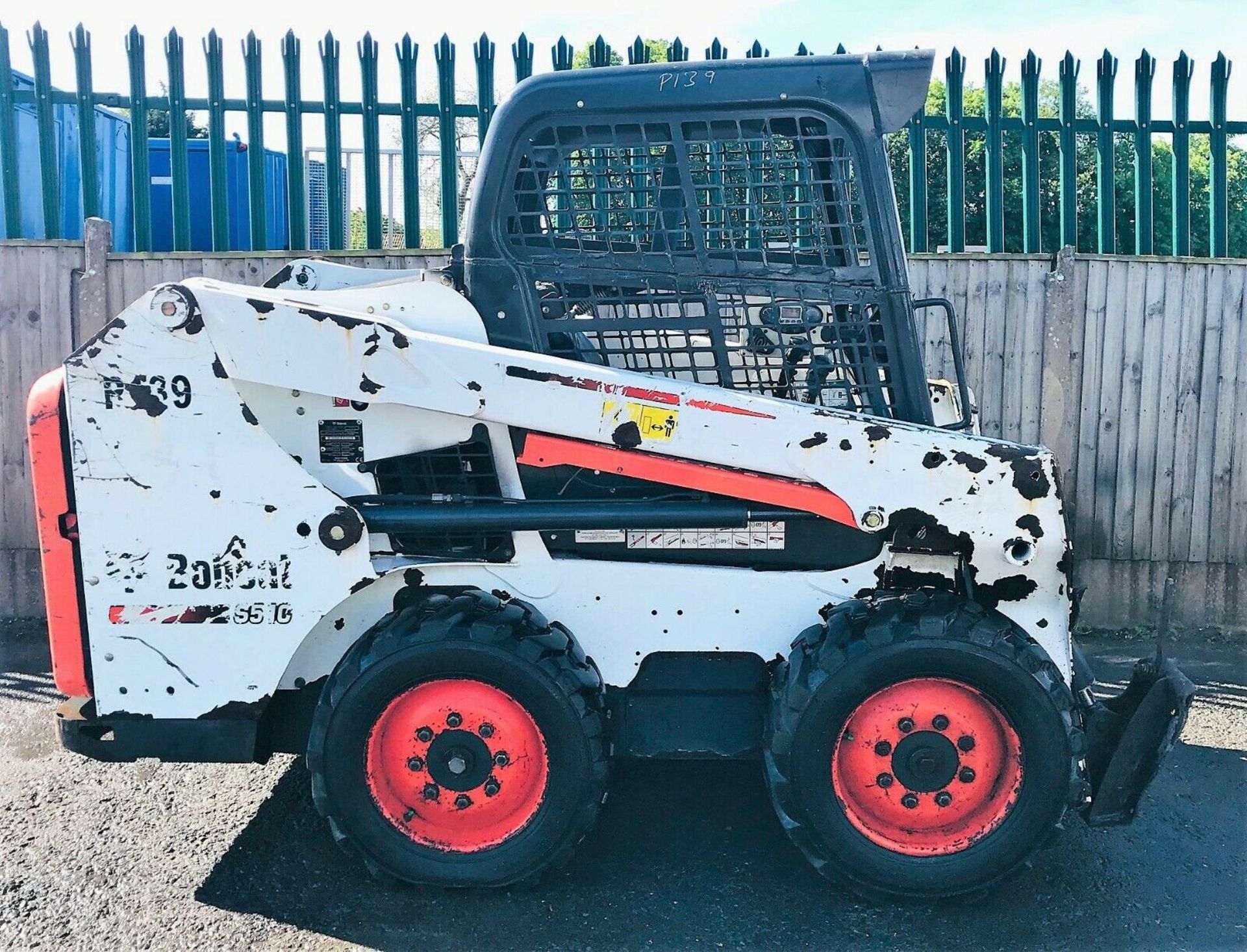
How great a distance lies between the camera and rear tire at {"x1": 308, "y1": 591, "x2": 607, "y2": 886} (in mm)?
3496

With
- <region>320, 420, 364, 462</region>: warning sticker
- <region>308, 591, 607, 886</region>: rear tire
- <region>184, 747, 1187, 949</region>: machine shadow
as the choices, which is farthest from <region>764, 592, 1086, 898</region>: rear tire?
<region>320, 420, 364, 462</region>: warning sticker

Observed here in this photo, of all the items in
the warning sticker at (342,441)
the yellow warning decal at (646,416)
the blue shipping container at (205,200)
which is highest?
the blue shipping container at (205,200)

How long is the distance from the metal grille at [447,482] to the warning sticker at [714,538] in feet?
1.45

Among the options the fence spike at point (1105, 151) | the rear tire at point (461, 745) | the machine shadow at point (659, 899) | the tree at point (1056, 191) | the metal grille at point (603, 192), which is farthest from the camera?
the tree at point (1056, 191)

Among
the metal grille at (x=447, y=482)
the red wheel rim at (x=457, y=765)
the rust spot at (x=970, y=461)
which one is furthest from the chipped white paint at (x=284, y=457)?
the red wheel rim at (x=457, y=765)

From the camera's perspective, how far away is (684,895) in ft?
11.8

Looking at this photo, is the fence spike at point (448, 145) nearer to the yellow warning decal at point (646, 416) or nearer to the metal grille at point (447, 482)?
the metal grille at point (447, 482)

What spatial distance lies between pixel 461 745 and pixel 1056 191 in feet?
33.4

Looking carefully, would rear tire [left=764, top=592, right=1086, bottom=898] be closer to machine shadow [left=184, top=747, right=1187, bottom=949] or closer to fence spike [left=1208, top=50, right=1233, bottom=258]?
machine shadow [left=184, top=747, right=1187, bottom=949]

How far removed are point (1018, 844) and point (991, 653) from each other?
22.9 inches

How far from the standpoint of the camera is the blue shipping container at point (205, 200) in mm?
6934

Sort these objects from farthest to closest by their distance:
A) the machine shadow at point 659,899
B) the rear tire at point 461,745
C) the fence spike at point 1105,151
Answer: the fence spike at point 1105,151 < the rear tire at point 461,745 < the machine shadow at point 659,899

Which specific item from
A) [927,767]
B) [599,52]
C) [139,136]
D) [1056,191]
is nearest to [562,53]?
[599,52]

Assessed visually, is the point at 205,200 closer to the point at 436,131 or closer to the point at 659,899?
the point at 436,131
